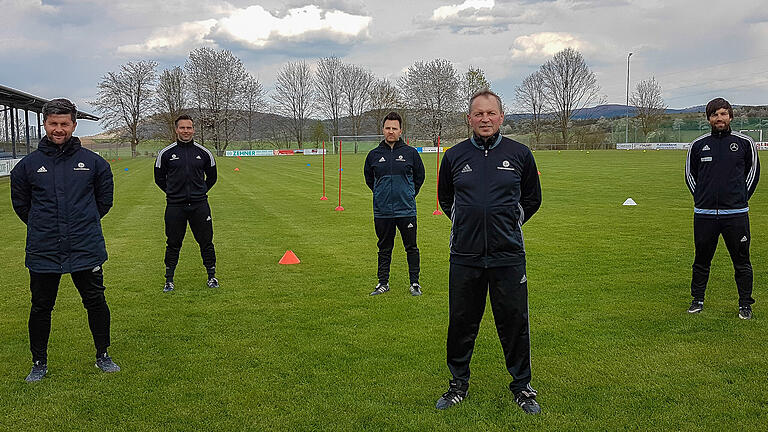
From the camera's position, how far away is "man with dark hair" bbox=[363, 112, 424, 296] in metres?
7.27

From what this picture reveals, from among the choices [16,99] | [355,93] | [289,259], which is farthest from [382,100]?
[289,259]

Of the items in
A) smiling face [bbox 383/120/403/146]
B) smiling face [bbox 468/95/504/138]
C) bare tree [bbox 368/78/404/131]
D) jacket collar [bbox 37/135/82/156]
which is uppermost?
→ bare tree [bbox 368/78/404/131]

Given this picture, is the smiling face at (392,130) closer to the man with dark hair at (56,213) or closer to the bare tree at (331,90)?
the man with dark hair at (56,213)

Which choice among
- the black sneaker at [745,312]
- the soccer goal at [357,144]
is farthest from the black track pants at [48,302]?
the soccer goal at [357,144]

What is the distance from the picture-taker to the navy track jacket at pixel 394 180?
7.27 metres

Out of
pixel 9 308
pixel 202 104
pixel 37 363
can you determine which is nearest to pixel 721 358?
pixel 37 363

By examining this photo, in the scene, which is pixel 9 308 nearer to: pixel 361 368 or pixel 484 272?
pixel 361 368

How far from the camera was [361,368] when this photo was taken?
4957 mm

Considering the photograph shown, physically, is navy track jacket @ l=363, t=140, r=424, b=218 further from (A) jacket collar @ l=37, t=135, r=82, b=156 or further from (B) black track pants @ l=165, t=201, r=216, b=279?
(A) jacket collar @ l=37, t=135, r=82, b=156

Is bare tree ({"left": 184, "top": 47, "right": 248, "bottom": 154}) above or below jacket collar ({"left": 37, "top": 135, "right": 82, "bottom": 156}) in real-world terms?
above

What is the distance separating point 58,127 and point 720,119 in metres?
5.78

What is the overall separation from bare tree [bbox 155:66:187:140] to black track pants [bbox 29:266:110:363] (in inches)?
2798

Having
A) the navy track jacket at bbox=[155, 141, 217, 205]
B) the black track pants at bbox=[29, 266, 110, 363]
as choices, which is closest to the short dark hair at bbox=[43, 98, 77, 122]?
the black track pants at bbox=[29, 266, 110, 363]

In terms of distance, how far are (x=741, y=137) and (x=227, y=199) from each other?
54.1 ft
